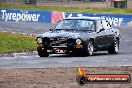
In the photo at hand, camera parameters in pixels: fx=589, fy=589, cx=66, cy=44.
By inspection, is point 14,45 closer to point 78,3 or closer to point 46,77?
point 46,77

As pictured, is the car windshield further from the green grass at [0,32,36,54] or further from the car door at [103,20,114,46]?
the green grass at [0,32,36,54]

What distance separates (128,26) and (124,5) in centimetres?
3177

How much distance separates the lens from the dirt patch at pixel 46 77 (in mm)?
9977

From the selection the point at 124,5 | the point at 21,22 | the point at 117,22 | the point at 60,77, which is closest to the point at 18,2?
the point at 124,5

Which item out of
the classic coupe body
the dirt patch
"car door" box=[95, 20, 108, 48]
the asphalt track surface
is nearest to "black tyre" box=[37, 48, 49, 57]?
the classic coupe body

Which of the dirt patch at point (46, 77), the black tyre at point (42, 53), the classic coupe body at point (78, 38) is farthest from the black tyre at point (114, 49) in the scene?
the dirt patch at point (46, 77)

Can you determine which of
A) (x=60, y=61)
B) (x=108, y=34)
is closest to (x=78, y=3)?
(x=108, y=34)

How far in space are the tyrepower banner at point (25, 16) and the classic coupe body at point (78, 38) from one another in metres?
27.9

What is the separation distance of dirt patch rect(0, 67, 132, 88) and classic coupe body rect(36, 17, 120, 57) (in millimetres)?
4904

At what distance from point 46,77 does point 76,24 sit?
8.48 m

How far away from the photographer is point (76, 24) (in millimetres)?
19891

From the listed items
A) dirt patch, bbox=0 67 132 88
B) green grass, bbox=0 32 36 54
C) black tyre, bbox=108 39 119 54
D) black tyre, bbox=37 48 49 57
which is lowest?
green grass, bbox=0 32 36 54

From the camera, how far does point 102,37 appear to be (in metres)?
20.5

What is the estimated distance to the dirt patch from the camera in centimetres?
998
